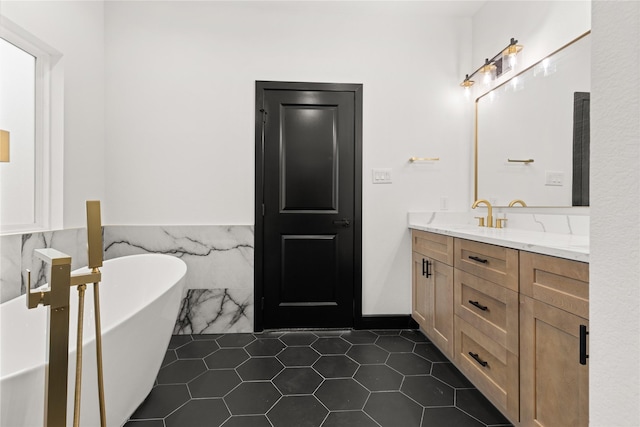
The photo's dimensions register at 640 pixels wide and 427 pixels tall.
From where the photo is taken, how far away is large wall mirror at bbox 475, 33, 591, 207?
1.84 meters

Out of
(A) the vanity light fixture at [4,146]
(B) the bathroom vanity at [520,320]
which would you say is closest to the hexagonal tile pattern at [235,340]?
(B) the bathroom vanity at [520,320]

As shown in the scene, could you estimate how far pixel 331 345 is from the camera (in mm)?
2488

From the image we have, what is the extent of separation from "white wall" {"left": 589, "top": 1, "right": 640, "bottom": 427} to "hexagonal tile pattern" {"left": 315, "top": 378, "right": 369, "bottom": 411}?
4.63ft

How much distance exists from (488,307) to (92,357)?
1721 millimetres

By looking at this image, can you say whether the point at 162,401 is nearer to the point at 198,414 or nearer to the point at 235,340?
the point at 198,414

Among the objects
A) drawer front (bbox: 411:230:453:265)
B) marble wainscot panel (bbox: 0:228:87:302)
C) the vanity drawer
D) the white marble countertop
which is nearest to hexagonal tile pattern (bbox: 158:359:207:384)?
marble wainscot panel (bbox: 0:228:87:302)

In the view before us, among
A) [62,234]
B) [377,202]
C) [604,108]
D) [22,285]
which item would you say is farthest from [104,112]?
[604,108]

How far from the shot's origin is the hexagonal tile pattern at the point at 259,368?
2.03 metres

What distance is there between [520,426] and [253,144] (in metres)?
2.43

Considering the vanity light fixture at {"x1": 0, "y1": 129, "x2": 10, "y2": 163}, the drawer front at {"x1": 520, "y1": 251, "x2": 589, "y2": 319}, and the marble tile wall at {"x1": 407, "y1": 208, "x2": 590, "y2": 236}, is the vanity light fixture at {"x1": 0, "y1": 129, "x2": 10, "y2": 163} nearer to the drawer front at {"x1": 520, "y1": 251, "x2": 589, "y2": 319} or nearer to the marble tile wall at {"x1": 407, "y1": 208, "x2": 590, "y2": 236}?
the drawer front at {"x1": 520, "y1": 251, "x2": 589, "y2": 319}

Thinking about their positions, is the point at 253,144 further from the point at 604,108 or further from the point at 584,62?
the point at 604,108

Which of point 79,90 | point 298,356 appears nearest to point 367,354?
point 298,356

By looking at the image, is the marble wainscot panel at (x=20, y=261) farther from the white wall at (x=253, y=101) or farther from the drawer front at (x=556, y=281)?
the drawer front at (x=556, y=281)

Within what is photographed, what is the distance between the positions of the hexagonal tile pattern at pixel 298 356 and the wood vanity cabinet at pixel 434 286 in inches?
33.0
